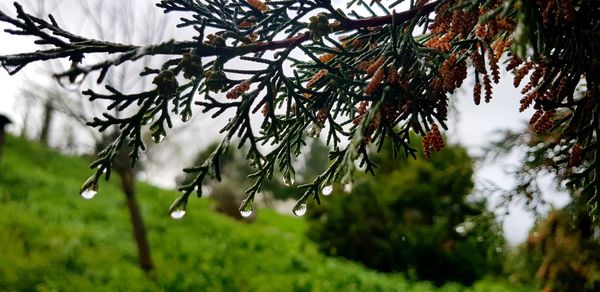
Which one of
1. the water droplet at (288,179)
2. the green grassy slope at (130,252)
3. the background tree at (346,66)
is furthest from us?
the green grassy slope at (130,252)

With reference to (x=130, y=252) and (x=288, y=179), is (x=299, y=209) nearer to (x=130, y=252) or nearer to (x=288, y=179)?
(x=288, y=179)

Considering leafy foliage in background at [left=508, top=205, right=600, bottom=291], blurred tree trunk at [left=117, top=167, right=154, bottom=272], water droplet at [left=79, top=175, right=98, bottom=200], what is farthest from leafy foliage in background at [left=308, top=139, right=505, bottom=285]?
water droplet at [left=79, top=175, right=98, bottom=200]

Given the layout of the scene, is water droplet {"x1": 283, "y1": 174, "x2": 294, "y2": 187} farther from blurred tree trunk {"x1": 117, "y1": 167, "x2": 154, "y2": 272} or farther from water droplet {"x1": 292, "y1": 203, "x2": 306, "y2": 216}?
blurred tree trunk {"x1": 117, "y1": 167, "x2": 154, "y2": 272}

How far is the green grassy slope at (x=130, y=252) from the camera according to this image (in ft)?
31.2

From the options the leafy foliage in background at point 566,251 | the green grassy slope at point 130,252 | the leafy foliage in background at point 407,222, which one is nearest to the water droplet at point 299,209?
the leafy foliage in background at point 566,251

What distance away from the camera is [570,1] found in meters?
1.87

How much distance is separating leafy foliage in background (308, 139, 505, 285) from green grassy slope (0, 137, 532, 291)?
710 millimetres

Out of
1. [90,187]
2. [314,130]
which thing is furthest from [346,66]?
[90,187]

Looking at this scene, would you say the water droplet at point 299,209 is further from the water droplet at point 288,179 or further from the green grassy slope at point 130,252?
the green grassy slope at point 130,252

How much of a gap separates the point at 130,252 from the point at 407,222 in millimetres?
7742

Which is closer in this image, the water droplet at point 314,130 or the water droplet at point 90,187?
the water droplet at point 90,187

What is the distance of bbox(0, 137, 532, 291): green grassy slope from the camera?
950cm

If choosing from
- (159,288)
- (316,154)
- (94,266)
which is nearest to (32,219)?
(94,266)

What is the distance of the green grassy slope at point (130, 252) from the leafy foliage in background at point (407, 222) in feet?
2.33
